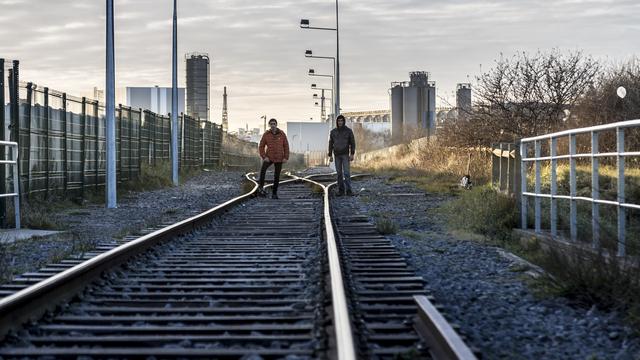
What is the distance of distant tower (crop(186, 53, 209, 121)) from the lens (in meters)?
92.8

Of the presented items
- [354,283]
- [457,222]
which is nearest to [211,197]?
[457,222]

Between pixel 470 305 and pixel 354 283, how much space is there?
114 centimetres

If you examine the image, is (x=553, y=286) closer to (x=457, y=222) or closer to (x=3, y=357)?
(x=3, y=357)

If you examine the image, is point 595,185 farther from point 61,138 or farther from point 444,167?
point 444,167

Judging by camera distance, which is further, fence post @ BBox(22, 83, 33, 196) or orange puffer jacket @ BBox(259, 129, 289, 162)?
orange puffer jacket @ BBox(259, 129, 289, 162)

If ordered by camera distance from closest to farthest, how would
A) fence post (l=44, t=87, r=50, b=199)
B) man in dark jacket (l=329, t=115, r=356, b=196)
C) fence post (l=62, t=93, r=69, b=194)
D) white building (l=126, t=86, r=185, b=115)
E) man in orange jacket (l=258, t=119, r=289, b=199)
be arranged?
fence post (l=44, t=87, r=50, b=199)
fence post (l=62, t=93, r=69, b=194)
man in orange jacket (l=258, t=119, r=289, b=199)
man in dark jacket (l=329, t=115, r=356, b=196)
white building (l=126, t=86, r=185, b=115)

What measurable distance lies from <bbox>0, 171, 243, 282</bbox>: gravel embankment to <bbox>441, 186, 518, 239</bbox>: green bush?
4660mm

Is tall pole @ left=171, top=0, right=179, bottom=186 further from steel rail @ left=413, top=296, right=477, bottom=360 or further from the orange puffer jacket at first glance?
steel rail @ left=413, top=296, right=477, bottom=360

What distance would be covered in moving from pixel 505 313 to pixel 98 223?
30.7ft

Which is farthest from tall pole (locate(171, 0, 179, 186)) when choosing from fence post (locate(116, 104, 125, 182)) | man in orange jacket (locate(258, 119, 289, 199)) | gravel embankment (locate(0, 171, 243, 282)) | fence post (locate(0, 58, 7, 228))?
fence post (locate(0, 58, 7, 228))

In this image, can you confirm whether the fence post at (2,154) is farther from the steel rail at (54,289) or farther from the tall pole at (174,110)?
the tall pole at (174,110)

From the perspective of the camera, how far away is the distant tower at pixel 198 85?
304ft

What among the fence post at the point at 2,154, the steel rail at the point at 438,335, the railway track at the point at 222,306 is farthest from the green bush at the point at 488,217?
the fence post at the point at 2,154

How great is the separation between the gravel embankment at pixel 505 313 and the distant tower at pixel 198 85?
277 feet
